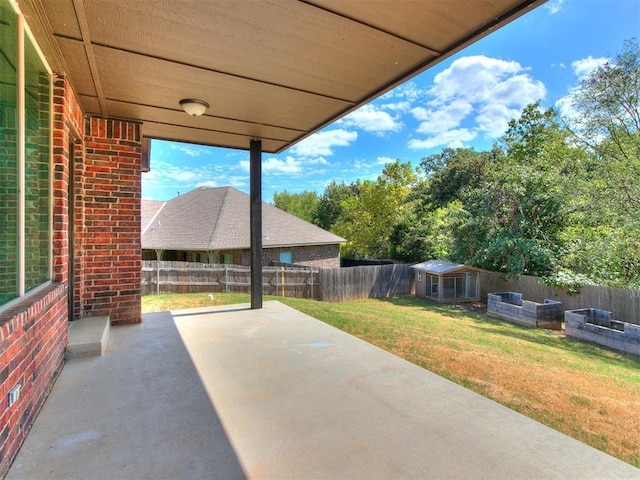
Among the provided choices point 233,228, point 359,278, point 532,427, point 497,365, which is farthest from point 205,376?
point 233,228

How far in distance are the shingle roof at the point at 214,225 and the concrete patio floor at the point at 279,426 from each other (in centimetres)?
1103

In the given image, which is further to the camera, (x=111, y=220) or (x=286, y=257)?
(x=286, y=257)

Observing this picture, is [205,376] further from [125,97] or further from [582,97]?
[582,97]

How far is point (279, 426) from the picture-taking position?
2.03 metres

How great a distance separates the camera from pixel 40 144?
245 centimetres

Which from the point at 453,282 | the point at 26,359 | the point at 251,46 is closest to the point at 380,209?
the point at 453,282

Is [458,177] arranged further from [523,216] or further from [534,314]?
[534,314]

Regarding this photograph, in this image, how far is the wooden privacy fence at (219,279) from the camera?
10812mm

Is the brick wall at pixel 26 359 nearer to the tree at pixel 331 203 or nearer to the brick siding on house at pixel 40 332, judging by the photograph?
the brick siding on house at pixel 40 332

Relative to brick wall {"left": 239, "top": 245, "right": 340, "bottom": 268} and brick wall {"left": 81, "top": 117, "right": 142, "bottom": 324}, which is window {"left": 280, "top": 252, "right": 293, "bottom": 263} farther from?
brick wall {"left": 81, "top": 117, "right": 142, "bottom": 324}

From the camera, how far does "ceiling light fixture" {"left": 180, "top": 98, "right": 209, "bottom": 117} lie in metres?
3.58

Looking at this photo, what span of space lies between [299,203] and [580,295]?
31.5 metres

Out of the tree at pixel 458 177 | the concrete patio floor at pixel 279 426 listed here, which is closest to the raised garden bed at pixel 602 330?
the concrete patio floor at pixel 279 426

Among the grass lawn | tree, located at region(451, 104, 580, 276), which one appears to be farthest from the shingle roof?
tree, located at region(451, 104, 580, 276)
